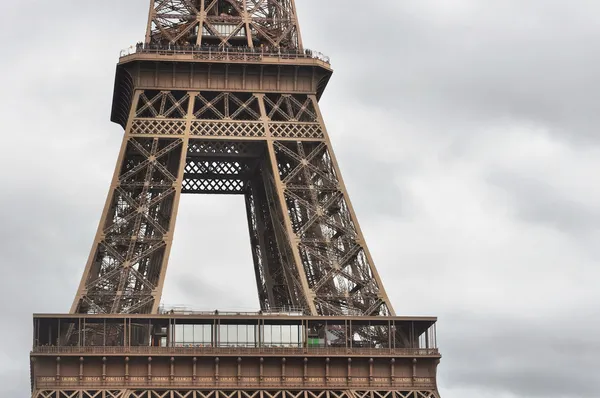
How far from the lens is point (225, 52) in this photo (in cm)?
9912

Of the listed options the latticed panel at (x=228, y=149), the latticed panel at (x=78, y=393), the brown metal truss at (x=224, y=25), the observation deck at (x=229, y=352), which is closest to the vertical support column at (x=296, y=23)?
the brown metal truss at (x=224, y=25)

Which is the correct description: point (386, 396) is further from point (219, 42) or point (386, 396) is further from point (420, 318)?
point (219, 42)

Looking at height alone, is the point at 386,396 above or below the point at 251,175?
below

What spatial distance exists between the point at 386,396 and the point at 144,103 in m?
24.0

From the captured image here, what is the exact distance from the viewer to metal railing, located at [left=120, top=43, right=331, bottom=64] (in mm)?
98500

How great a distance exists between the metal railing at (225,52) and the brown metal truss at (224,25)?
507 millimetres

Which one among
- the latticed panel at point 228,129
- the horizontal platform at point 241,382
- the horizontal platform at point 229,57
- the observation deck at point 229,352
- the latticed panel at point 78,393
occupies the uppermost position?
the horizontal platform at point 229,57

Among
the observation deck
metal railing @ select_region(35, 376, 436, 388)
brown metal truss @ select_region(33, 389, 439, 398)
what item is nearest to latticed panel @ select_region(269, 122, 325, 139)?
the observation deck

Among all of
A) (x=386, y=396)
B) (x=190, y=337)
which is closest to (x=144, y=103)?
(x=190, y=337)

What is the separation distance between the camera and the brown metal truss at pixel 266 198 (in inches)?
3605

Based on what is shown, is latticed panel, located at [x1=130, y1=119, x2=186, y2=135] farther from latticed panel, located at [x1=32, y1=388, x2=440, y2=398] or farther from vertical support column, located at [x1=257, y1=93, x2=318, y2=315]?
latticed panel, located at [x1=32, y1=388, x2=440, y2=398]

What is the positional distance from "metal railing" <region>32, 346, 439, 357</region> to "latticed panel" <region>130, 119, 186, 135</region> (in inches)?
613

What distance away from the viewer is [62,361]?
283 ft

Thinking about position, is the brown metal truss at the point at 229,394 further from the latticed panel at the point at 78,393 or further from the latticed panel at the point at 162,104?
the latticed panel at the point at 162,104
